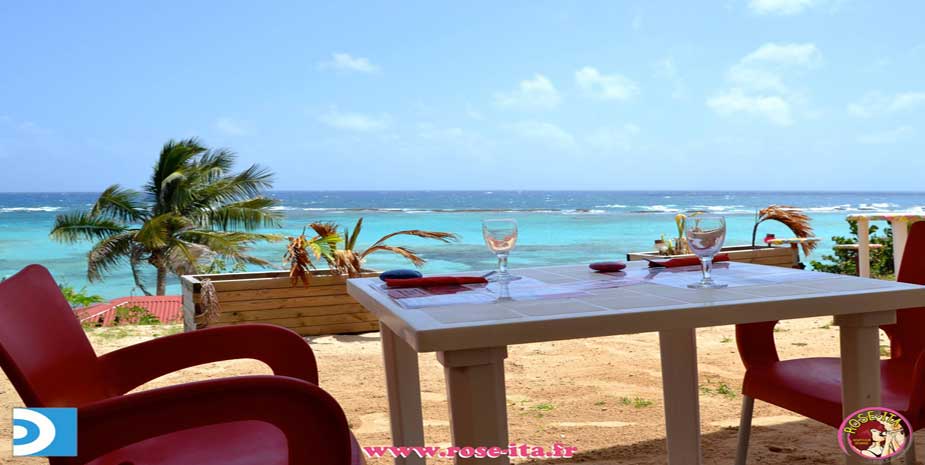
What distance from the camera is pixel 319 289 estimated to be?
5367 millimetres

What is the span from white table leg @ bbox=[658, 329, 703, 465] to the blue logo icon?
1.53 metres

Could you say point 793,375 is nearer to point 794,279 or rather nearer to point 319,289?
point 794,279

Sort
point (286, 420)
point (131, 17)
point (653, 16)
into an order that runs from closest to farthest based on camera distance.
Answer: point (286, 420) < point (653, 16) < point (131, 17)

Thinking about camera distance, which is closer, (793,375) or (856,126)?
(793,375)

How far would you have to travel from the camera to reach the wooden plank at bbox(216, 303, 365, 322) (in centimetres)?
517

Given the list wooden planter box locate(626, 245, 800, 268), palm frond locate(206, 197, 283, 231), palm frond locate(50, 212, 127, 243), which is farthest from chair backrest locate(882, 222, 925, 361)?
palm frond locate(50, 212, 127, 243)

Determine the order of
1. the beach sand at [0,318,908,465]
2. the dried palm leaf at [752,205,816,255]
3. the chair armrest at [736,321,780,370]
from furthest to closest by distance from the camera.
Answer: the dried palm leaf at [752,205,816,255] → the beach sand at [0,318,908,465] → the chair armrest at [736,321,780,370]

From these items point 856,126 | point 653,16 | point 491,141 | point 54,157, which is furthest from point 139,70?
point 856,126

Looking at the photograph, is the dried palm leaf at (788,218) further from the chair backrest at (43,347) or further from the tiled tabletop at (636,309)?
the chair backrest at (43,347)

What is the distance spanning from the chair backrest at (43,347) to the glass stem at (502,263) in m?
0.92

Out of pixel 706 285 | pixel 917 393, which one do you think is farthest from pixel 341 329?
→ pixel 917 393

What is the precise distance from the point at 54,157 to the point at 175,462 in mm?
61730

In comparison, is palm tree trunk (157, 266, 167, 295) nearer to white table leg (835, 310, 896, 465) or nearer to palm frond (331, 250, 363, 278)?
palm frond (331, 250, 363, 278)

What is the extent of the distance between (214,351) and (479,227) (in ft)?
109
